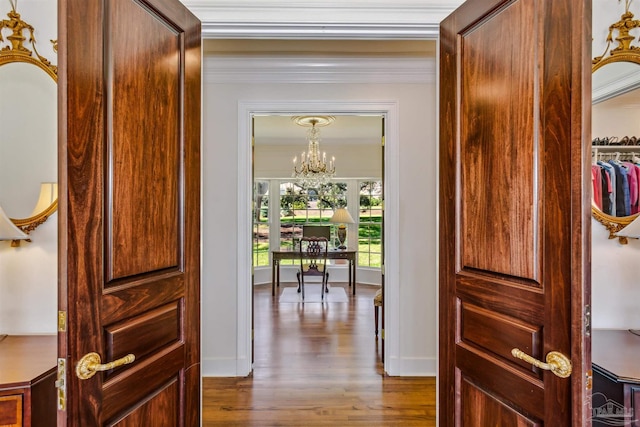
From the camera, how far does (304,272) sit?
5625 millimetres

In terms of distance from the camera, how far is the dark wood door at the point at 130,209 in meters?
0.91

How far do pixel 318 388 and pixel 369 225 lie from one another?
426 centimetres

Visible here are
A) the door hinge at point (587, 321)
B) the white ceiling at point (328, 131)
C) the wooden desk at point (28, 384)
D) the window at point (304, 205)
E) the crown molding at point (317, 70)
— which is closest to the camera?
the door hinge at point (587, 321)

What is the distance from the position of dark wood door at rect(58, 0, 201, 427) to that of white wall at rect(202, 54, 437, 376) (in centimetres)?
136

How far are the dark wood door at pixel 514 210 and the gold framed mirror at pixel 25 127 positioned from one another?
1912 millimetres

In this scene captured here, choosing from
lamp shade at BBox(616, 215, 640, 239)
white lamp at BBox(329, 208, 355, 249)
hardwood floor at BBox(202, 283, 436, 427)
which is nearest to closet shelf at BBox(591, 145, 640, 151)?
lamp shade at BBox(616, 215, 640, 239)

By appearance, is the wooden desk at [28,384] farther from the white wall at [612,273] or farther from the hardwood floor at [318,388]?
the white wall at [612,273]

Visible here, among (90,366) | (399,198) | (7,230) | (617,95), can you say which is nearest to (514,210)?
(617,95)

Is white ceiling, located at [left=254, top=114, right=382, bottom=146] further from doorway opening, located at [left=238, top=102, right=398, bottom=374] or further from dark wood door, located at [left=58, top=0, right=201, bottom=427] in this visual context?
dark wood door, located at [left=58, top=0, right=201, bottom=427]

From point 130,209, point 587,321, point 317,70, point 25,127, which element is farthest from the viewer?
point 317,70

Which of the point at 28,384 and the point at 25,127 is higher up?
the point at 25,127

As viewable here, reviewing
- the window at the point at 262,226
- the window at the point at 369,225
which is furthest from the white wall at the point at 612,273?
the window at the point at 262,226

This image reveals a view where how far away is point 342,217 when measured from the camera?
6.21 metres

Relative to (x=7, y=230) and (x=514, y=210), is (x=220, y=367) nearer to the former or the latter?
(x=7, y=230)
